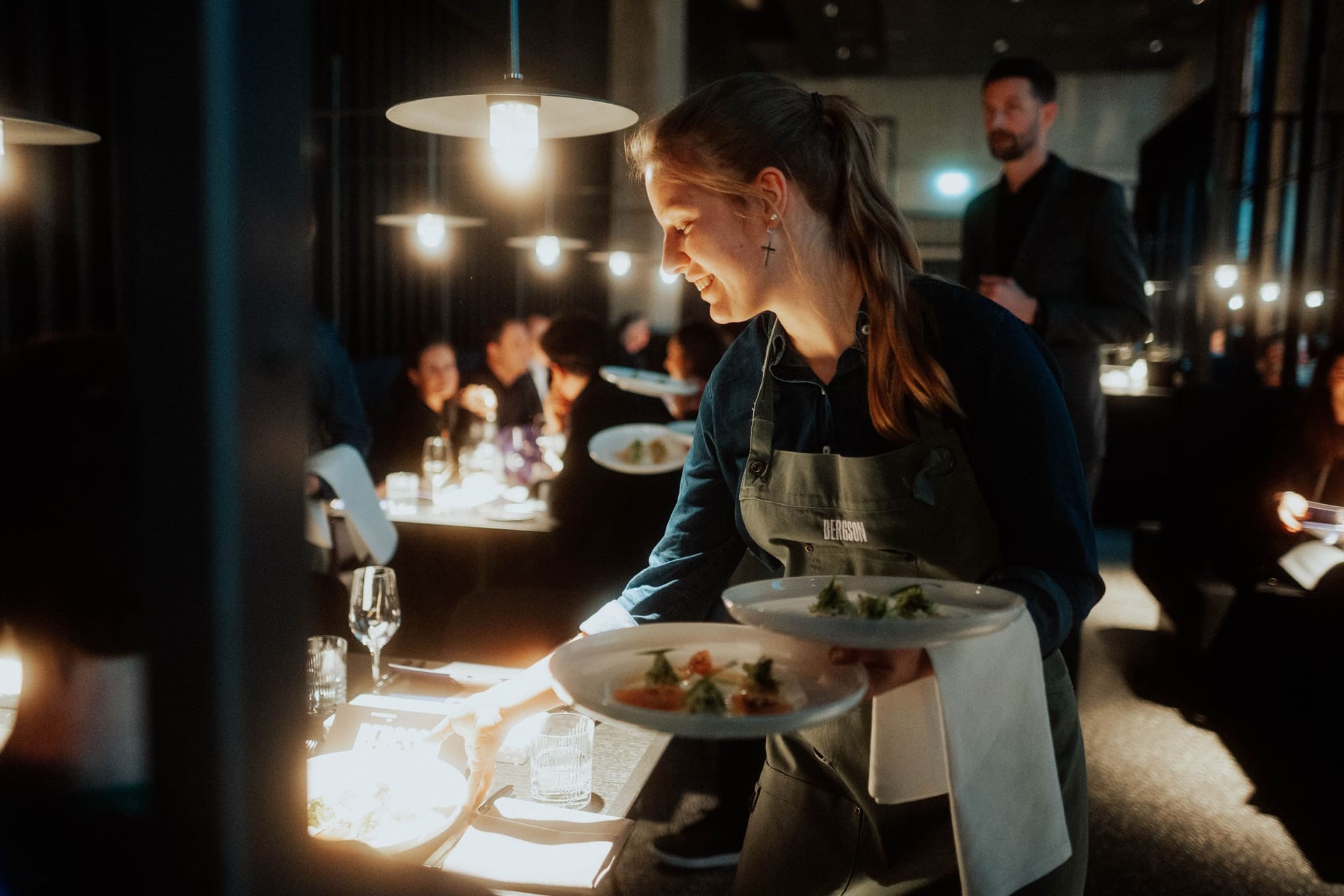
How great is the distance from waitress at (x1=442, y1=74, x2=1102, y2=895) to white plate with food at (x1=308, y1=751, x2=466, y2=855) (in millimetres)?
69

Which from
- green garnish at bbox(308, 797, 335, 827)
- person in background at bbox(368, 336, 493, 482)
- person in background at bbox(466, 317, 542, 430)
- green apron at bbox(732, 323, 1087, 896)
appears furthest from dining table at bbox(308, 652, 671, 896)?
person in background at bbox(466, 317, 542, 430)

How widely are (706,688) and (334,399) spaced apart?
3364mm

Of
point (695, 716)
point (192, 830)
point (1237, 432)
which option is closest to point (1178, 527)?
point (1237, 432)

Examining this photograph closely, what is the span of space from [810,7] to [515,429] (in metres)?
9.39

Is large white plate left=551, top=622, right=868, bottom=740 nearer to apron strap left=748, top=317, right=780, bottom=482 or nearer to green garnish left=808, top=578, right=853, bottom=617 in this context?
green garnish left=808, top=578, right=853, bottom=617

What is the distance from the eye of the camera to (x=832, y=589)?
3.20 feet

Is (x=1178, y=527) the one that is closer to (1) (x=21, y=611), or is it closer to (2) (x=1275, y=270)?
(1) (x=21, y=611)

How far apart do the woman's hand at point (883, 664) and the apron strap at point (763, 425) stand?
14.6 inches

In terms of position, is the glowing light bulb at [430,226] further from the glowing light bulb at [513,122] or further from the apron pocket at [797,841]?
the apron pocket at [797,841]

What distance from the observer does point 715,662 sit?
3.23ft

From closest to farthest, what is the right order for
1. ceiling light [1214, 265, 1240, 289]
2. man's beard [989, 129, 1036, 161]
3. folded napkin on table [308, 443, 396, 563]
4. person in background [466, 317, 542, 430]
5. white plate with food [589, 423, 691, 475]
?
man's beard [989, 129, 1036, 161] → folded napkin on table [308, 443, 396, 563] → white plate with food [589, 423, 691, 475] → person in background [466, 317, 542, 430] → ceiling light [1214, 265, 1240, 289]

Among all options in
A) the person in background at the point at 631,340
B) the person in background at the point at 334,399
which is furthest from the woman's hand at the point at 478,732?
the person in background at the point at 631,340

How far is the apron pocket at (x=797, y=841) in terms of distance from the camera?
1253mm

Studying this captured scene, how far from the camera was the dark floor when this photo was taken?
2.80m
